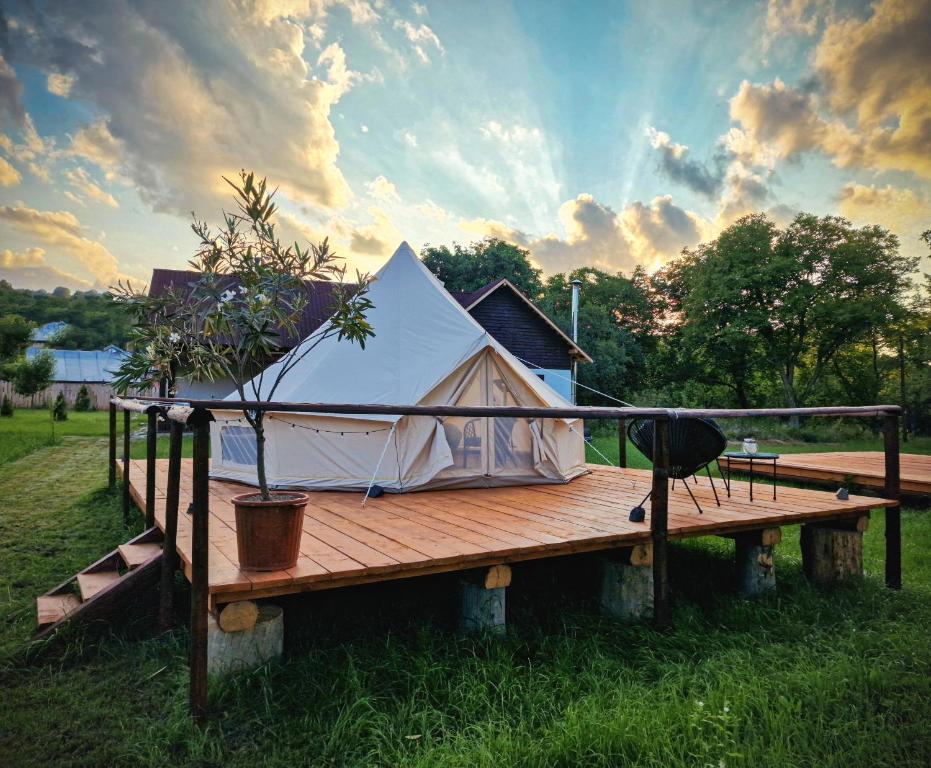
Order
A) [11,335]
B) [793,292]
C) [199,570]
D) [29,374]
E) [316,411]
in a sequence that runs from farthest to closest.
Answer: [793,292], [11,335], [29,374], [316,411], [199,570]

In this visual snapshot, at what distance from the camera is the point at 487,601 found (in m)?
3.21

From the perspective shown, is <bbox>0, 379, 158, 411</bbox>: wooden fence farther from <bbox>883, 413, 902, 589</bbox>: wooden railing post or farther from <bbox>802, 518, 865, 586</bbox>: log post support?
<bbox>883, 413, 902, 589</bbox>: wooden railing post

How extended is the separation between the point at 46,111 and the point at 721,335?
23.0 meters

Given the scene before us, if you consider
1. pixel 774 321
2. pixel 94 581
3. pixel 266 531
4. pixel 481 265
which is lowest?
pixel 94 581

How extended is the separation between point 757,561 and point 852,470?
485cm

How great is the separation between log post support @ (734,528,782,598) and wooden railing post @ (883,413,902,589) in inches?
37.1

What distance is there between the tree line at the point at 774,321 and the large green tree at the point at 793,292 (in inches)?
1.8

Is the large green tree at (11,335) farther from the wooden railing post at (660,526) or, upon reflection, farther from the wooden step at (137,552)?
the wooden railing post at (660,526)

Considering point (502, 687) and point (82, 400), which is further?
point (82, 400)

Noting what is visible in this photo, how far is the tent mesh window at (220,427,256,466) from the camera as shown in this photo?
5.74 meters

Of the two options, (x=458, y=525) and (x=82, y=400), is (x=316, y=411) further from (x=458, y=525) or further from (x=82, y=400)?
(x=82, y=400)

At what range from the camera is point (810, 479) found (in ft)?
27.6

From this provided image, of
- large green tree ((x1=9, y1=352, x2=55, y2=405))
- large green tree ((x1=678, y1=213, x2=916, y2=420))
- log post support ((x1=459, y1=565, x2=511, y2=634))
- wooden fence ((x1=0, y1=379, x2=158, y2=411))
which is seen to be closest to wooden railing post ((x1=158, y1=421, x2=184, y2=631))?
log post support ((x1=459, y1=565, x2=511, y2=634))

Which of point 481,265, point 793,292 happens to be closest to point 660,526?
point 793,292
